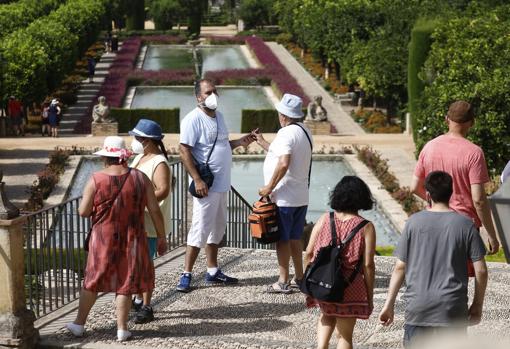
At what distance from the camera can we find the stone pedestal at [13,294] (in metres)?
7.11

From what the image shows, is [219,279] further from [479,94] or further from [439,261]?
[479,94]

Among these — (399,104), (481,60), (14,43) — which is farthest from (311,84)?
(481,60)

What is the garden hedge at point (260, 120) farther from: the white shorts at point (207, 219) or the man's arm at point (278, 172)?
the man's arm at point (278, 172)

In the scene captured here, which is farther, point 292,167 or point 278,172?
point 292,167

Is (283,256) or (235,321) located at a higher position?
(283,256)

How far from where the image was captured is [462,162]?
6.97m

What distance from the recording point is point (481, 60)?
22797mm

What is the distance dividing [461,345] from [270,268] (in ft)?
21.1

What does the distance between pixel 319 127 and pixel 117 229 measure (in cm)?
2328

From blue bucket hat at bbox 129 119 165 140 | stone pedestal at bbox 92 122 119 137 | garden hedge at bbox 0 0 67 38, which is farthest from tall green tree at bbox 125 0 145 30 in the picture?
blue bucket hat at bbox 129 119 165 140

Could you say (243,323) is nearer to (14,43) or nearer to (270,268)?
(270,268)

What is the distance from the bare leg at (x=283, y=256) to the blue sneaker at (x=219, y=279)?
1.77 feet

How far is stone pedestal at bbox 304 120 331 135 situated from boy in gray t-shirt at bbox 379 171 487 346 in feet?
80.2

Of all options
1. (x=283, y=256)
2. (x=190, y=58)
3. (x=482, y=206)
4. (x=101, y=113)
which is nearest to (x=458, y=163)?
(x=482, y=206)
